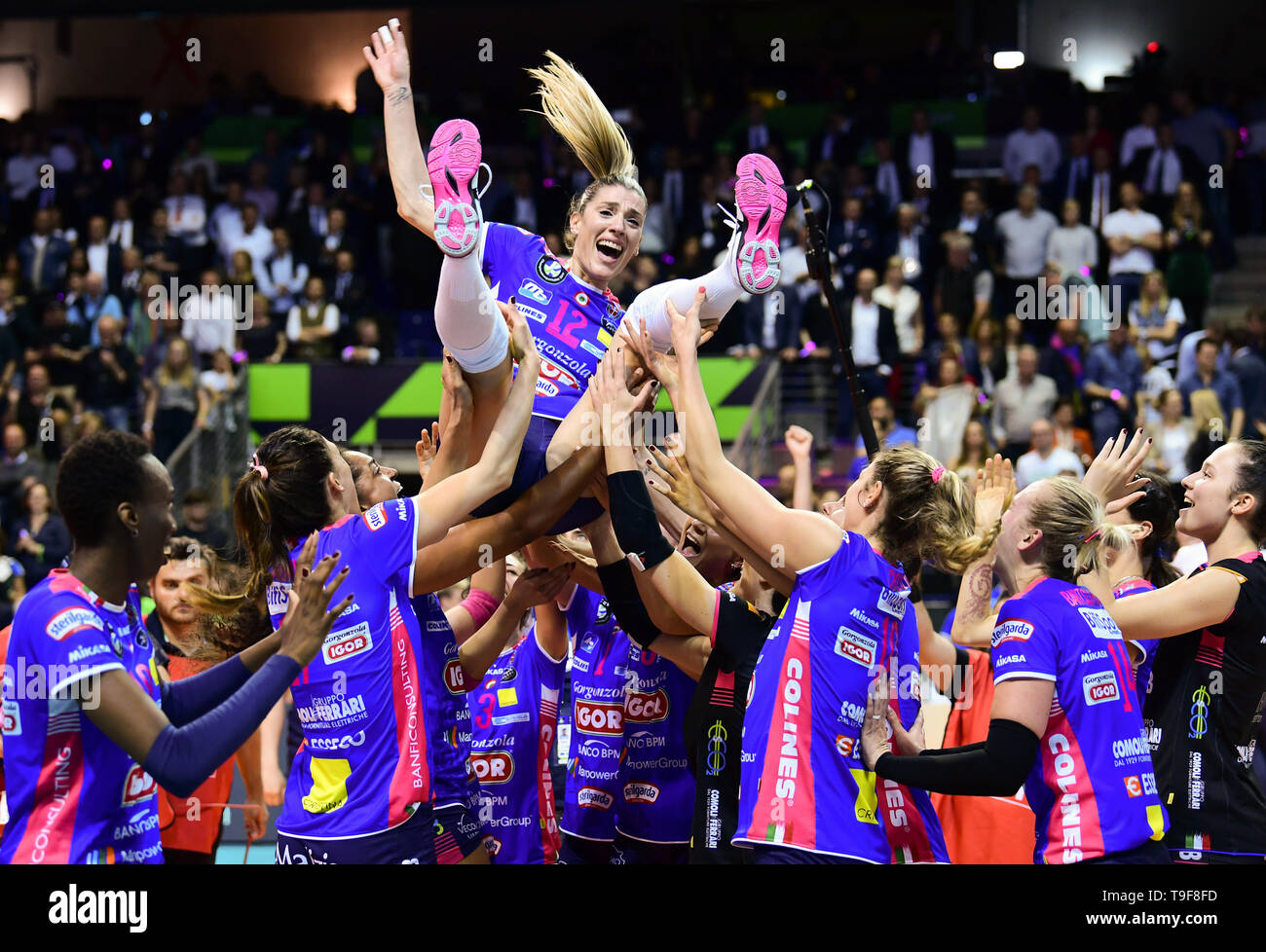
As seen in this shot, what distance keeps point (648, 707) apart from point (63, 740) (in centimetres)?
229

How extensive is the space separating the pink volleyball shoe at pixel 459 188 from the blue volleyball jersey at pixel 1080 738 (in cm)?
190

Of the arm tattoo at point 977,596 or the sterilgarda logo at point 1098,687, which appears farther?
the arm tattoo at point 977,596

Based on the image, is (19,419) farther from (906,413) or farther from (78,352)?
(906,413)

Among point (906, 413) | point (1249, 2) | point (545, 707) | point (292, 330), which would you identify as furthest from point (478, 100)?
point (545, 707)

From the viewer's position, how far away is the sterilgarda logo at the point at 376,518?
153 inches

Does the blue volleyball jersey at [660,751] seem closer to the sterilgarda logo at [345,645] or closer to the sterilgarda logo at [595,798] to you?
the sterilgarda logo at [595,798]

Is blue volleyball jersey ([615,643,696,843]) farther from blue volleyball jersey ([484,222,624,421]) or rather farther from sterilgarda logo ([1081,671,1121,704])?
sterilgarda logo ([1081,671,1121,704])

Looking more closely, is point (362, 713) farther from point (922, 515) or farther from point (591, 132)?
point (591, 132)

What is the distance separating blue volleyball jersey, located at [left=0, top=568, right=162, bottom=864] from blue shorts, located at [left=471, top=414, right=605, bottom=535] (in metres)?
1.48

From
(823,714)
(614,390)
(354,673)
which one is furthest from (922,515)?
(354,673)

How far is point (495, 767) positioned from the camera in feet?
16.9

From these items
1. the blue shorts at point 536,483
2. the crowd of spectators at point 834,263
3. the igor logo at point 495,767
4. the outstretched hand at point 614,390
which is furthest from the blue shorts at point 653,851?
the crowd of spectators at point 834,263

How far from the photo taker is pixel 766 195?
4.47 metres

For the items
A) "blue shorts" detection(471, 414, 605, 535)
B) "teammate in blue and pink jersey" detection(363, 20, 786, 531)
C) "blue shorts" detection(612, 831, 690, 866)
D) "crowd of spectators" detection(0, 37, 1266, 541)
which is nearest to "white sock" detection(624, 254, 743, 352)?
"teammate in blue and pink jersey" detection(363, 20, 786, 531)
